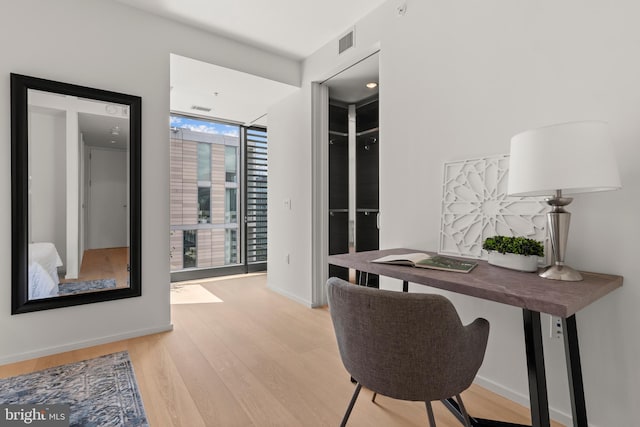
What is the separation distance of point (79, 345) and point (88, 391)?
70 centimetres

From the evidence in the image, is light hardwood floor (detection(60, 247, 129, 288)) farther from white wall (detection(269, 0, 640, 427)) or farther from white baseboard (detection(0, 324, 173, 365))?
white wall (detection(269, 0, 640, 427))

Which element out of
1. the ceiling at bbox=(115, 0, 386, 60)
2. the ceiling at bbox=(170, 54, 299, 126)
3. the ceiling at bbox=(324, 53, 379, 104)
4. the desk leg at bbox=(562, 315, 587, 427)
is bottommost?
the desk leg at bbox=(562, 315, 587, 427)

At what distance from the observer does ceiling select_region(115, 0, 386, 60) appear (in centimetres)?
252

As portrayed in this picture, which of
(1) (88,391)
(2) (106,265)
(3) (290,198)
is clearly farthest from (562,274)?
(2) (106,265)

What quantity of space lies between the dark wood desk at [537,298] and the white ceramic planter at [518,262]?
30 millimetres

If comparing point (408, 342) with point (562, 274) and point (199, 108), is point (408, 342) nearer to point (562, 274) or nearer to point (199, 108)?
point (562, 274)

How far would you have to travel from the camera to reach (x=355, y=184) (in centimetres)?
364

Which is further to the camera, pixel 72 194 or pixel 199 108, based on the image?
pixel 199 108

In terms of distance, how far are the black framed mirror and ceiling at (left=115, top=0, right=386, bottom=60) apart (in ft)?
2.68

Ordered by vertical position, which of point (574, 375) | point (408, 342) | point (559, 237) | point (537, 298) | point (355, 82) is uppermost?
point (355, 82)

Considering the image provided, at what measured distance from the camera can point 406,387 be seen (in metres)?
1.15

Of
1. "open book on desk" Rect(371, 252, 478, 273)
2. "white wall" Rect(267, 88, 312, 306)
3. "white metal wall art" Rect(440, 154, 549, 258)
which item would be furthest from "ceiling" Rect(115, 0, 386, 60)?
"open book on desk" Rect(371, 252, 478, 273)

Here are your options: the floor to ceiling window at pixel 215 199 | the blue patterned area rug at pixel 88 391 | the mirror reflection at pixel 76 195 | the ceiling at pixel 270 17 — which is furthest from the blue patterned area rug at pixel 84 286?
the ceiling at pixel 270 17

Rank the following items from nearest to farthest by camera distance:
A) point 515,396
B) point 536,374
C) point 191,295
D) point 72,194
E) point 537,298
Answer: point 537,298 → point 536,374 → point 515,396 → point 72,194 → point 191,295
